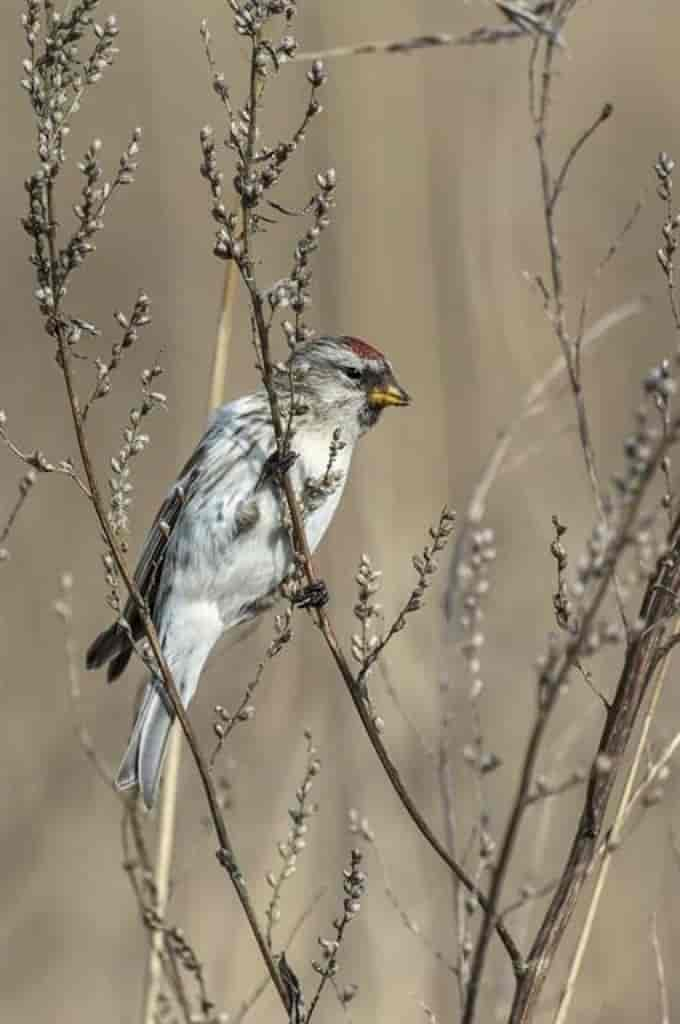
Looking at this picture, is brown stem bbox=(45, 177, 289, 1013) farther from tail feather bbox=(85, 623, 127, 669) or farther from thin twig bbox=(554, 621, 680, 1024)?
tail feather bbox=(85, 623, 127, 669)

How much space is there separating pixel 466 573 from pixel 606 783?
26 cm

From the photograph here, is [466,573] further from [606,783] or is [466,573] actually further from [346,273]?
[346,273]

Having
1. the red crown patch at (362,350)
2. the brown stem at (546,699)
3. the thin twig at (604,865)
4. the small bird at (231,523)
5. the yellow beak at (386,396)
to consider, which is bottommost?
the brown stem at (546,699)

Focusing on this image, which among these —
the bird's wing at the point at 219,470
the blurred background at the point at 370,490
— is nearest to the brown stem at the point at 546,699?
the blurred background at the point at 370,490

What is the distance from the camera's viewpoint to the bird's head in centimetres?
289

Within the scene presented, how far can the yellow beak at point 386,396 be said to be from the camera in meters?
2.93

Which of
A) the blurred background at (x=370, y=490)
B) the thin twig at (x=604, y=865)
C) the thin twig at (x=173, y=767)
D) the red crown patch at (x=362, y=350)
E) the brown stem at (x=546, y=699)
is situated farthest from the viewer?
the blurred background at (x=370, y=490)

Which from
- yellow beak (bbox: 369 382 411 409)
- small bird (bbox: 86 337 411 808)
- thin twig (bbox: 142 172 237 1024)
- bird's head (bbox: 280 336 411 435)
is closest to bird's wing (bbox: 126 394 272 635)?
small bird (bbox: 86 337 411 808)

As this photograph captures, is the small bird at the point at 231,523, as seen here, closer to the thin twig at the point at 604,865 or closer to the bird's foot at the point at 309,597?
the bird's foot at the point at 309,597

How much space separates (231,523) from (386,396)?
0.40 meters

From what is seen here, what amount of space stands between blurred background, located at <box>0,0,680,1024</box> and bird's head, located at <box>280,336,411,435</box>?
0.57 feet

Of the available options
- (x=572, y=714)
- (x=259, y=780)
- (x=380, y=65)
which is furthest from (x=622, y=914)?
(x=380, y=65)

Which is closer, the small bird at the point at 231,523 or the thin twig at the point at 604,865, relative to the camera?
the thin twig at the point at 604,865

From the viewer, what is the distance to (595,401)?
4.41 m
